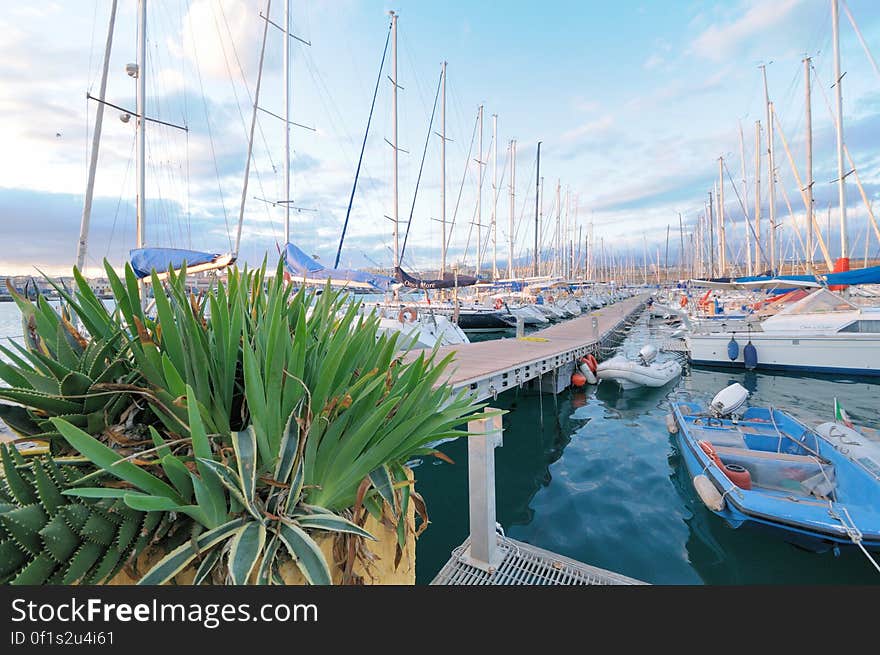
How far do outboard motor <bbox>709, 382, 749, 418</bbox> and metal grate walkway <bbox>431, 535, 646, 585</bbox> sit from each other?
5.72 meters

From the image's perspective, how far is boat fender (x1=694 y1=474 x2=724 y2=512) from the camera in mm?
4652

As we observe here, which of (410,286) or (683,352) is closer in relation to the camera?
(683,352)

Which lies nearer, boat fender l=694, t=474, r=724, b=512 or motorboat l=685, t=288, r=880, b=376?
boat fender l=694, t=474, r=724, b=512

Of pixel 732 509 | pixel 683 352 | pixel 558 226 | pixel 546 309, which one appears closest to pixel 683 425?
pixel 732 509

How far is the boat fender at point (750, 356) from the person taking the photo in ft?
47.8

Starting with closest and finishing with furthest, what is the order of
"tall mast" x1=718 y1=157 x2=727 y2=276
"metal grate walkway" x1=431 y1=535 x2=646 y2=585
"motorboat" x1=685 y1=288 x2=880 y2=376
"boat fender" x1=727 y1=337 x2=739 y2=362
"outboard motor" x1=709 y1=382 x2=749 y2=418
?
"metal grate walkway" x1=431 y1=535 x2=646 y2=585
"outboard motor" x1=709 y1=382 x2=749 y2=418
"motorboat" x1=685 y1=288 x2=880 y2=376
"boat fender" x1=727 y1=337 x2=739 y2=362
"tall mast" x1=718 y1=157 x2=727 y2=276

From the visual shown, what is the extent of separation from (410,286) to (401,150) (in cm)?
671

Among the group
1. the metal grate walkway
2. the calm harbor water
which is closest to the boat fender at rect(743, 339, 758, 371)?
the calm harbor water

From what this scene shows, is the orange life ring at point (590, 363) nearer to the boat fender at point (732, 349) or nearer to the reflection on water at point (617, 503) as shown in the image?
the reflection on water at point (617, 503)

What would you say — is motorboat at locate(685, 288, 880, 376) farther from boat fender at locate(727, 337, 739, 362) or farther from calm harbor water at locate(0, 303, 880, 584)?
calm harbor water at locate(0, 303, 880, 584)

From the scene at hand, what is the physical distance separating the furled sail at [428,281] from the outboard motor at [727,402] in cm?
1328

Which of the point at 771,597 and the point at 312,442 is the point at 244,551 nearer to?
the point at 312,442

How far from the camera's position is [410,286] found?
1947 cm

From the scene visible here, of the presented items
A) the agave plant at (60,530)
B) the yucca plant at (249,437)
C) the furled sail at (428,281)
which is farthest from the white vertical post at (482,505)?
the furled sail at (428,281)
